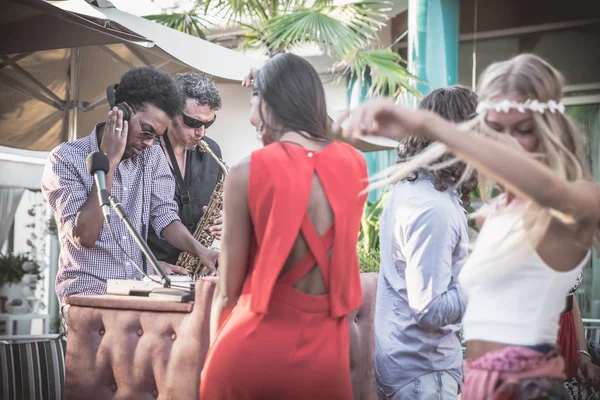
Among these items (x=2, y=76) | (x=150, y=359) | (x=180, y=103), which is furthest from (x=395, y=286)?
(x=2, y=76)

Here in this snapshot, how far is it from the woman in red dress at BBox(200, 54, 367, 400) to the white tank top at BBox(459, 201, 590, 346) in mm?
460

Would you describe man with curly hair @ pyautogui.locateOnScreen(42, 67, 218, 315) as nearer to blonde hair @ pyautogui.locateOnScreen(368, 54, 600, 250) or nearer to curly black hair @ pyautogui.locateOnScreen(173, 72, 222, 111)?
curly black hair @ pyautogui.locateOnScreen(173, 72, 222, 111)

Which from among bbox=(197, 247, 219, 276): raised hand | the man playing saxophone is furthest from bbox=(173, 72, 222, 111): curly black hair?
bbox=(197, 247, 219, 276): raised hand

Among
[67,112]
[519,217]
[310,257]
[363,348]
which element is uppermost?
[67,112]

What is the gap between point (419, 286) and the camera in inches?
111

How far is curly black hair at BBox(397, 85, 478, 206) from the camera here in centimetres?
297

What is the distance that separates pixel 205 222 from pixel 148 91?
125cm

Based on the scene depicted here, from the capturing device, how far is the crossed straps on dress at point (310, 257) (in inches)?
91.0

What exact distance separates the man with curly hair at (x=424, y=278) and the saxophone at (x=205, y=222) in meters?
1.85

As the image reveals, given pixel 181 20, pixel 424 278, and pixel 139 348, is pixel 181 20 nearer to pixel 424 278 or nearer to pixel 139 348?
pixel 139 348

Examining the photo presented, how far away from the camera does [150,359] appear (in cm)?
312

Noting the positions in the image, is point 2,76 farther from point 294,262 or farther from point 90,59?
point 294,262

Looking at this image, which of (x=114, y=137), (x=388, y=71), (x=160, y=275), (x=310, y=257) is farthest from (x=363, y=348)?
(x=388, y=71)

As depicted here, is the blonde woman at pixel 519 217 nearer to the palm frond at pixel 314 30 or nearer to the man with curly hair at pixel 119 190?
the man with curly hair at pixel 119 190
